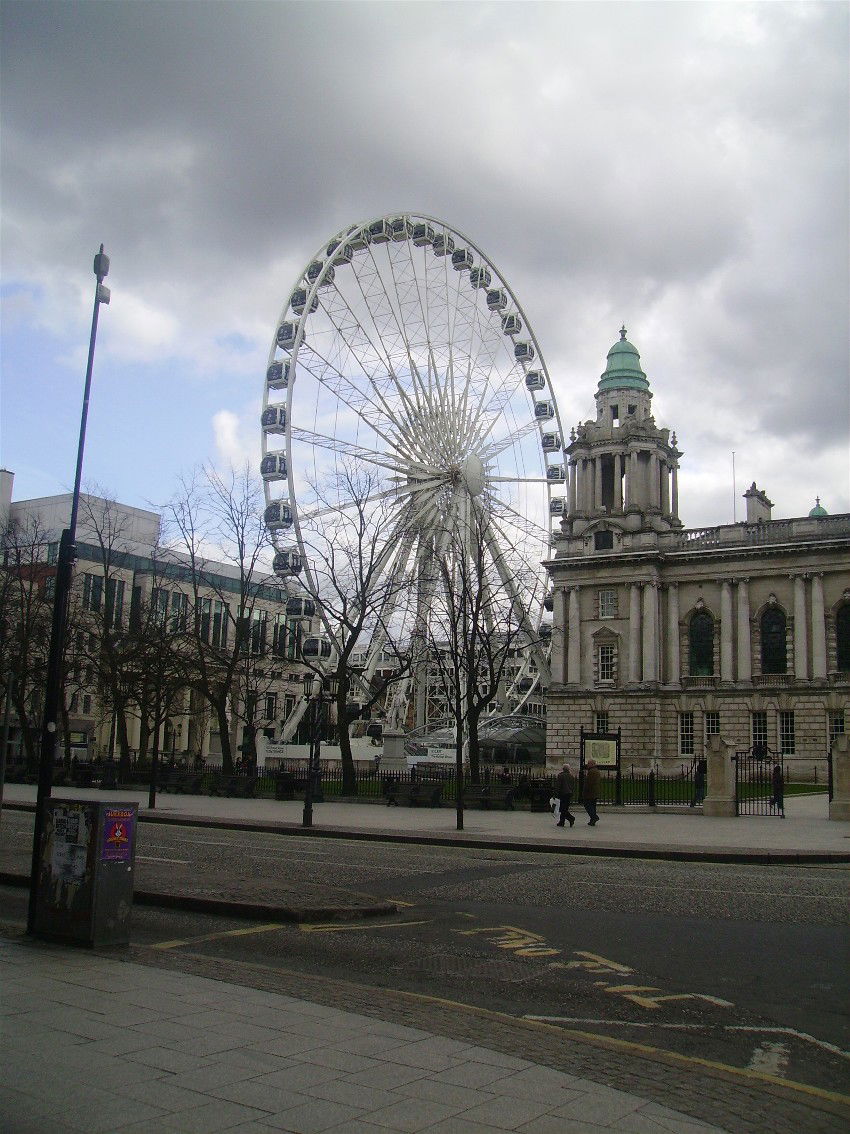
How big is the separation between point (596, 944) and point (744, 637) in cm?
6607

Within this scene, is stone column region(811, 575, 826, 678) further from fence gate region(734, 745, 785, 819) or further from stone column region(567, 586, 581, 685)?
fence gate region(734, 745, 785, 819)

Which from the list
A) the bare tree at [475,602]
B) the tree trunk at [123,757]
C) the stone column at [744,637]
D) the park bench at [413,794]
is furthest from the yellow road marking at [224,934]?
the stone column at [744,637]

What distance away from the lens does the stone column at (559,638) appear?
80188mm

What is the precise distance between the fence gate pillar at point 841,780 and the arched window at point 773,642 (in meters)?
41.3

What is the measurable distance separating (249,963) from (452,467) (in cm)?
4631

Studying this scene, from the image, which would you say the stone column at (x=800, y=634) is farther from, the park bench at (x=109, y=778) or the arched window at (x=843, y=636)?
the park bench at (x=109, y=778)

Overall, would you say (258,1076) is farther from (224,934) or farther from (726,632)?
(726,632)

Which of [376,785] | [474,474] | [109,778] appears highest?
[474,474]

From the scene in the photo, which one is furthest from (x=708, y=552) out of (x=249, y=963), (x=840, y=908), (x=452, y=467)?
(x=249, y=963)

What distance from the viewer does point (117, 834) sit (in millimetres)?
10453

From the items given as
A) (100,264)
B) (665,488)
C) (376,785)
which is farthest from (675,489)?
(100,264)

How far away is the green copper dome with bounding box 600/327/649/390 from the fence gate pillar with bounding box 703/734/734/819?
5272 cm

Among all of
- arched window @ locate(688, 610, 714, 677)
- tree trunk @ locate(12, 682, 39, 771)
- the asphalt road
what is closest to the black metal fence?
tree trunk @ locate(12, 682, 39, 771)

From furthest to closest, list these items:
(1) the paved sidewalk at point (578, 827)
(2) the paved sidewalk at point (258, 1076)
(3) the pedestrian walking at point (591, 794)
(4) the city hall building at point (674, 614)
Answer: (4) the city hall building at point (674, 614)
(3) the pedestrian walking at point (591, 794)
(1) the paved sidewalk at point (578, 827)
(2) the paved sidewalk at point (258, 1076)
